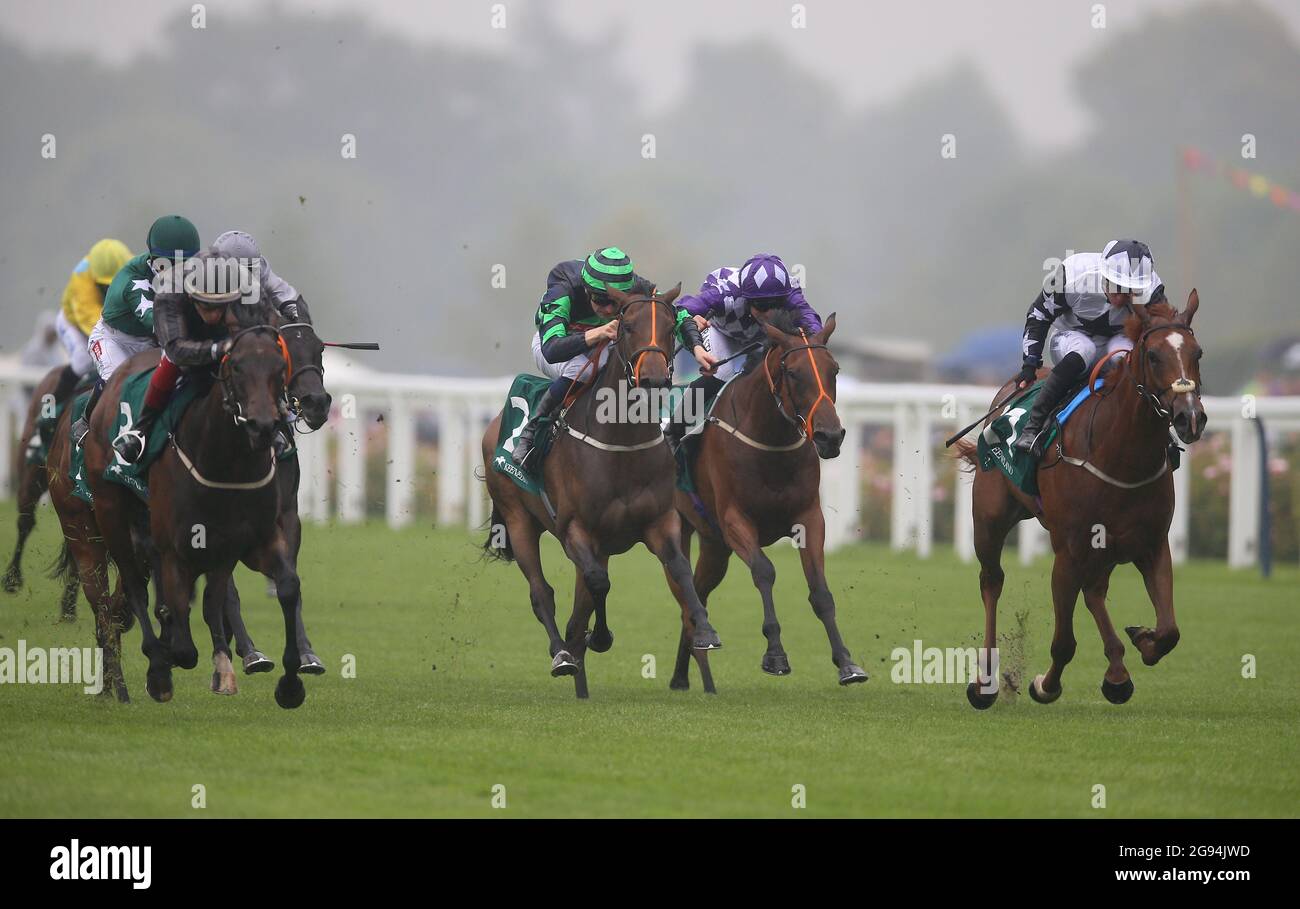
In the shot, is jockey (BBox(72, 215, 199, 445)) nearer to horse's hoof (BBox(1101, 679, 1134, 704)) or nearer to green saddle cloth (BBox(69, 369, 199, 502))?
green saddle cloth (BBox(69, 369, 199, 502))

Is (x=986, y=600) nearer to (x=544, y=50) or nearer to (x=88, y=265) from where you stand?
(x=88, y=265)

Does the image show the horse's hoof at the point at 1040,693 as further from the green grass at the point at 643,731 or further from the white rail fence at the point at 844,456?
the white rail fence at the point at 844,456

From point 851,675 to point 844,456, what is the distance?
970 centimetres

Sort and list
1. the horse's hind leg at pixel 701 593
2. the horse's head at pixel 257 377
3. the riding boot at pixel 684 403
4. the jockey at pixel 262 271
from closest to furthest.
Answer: the horse's head at pixel 257 377, the jockey at pixel 262 271, the horse's hind leg at pixel 701 593, the riding boot at pixel 684 403

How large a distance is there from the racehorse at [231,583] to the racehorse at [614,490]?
1.21 metres

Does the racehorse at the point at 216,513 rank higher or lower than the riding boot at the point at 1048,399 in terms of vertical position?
lower

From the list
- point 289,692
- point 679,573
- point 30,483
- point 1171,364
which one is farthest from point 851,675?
point 30,483

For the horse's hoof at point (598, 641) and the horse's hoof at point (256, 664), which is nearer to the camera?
the horse's hoof at point (256, 664)

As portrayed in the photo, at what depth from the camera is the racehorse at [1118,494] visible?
831 cm

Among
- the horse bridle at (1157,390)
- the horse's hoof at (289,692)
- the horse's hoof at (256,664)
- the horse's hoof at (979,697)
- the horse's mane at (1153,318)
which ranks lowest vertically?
the horse's hoof at (979,697)

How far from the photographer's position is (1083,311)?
9.20 m

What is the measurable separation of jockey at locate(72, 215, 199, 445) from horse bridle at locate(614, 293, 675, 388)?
6.26 feet

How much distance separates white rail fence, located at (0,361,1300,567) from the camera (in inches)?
667

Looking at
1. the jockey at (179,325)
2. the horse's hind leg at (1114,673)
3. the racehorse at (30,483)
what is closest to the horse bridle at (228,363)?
the jockey at (179,325)
